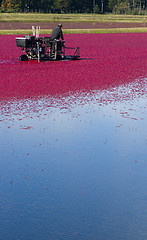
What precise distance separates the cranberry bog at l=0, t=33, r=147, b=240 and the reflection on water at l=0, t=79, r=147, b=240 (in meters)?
0.01

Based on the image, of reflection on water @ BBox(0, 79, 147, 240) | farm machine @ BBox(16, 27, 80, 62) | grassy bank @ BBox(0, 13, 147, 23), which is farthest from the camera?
grassy bank @ BBox(0, 13, 147, 23)

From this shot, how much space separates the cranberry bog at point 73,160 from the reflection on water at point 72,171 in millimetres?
12

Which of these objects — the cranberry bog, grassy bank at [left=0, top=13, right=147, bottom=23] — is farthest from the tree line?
the cranberry bog

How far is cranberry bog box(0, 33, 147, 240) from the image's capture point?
5.34m

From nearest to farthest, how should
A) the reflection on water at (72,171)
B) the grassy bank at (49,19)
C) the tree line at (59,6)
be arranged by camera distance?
the reflection on water at (72,171) → the grassy bank at (49,19) → the tree line at (59,6)

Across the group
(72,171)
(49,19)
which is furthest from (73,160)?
(49,19)

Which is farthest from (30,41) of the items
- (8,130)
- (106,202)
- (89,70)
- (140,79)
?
(106,202)

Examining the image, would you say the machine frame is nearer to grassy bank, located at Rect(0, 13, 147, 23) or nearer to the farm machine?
the farm machine

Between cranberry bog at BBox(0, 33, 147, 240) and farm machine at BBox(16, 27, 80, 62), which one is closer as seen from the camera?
cranberry bog at BBox(0, 33, 147, 240)

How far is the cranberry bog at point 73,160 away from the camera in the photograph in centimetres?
534

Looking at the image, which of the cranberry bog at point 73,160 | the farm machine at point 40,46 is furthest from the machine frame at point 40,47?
the cranberry bog at point 73,160

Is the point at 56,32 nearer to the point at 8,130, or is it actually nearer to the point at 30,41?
the point at 30,41

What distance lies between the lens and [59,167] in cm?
746

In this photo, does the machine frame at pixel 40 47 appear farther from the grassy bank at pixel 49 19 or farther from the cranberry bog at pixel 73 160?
the grassy bank at pixel 49 19
